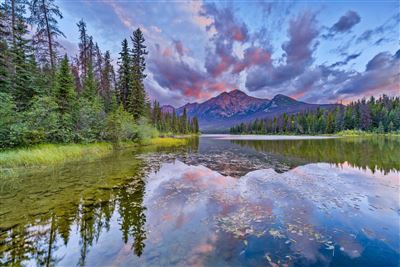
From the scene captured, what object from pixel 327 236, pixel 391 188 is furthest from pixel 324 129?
pixel 327 236

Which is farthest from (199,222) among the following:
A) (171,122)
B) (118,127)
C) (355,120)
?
(355,120)

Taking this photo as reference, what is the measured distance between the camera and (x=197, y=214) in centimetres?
660

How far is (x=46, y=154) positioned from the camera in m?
15.2

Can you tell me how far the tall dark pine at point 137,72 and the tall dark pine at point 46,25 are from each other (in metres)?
13.3

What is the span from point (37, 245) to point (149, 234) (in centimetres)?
269

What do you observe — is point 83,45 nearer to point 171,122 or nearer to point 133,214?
point 133,214

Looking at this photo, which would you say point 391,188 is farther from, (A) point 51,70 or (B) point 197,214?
(A) point 51,70

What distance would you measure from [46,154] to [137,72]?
963 inches

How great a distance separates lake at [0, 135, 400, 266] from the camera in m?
4.28

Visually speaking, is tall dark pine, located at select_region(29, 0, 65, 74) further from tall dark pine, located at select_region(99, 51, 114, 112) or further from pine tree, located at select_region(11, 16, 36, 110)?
tall dark pine, located at select_region(99, 51, 114, 112)

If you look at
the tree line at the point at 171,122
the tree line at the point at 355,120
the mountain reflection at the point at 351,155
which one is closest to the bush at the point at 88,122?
the mountain reflection at the point at 351,155

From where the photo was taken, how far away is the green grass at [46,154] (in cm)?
1291

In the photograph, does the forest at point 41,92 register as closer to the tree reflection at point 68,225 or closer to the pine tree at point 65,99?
the pine tree at point 65,99

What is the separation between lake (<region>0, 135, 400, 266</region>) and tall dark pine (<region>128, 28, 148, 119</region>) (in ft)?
83.9
